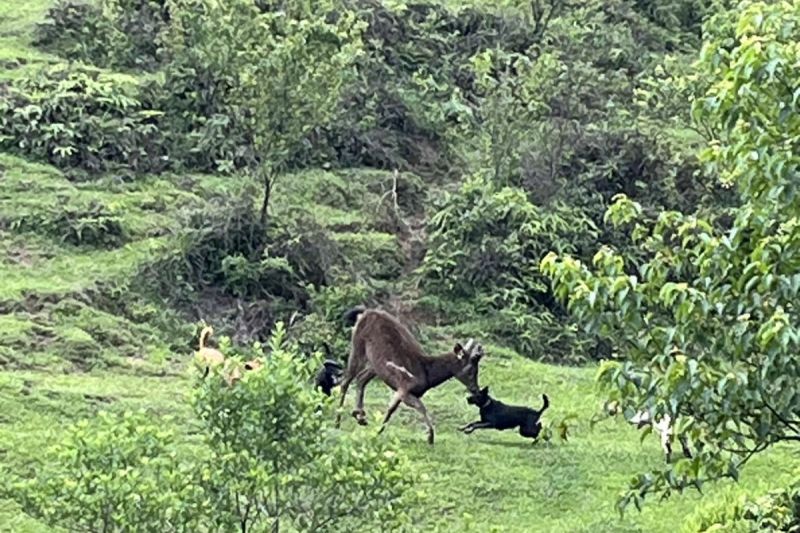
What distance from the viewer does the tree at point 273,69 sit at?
19703 millimetres

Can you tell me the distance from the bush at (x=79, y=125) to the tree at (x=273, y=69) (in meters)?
2.10

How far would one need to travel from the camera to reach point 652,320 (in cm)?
757

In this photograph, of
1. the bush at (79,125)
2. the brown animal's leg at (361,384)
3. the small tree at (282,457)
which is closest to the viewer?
the small tree at (282,457)

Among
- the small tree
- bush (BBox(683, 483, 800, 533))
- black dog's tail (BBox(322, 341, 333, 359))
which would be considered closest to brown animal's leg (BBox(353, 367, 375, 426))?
black dog's tail (BBox(322, 341, 333, 359))

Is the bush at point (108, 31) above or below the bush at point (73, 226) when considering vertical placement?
above

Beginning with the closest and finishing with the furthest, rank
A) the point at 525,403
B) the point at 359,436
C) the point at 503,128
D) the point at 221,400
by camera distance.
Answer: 1. the point at 221,400
2. the point at 359,436
3. the point at 525,403
4. the point at 503,128

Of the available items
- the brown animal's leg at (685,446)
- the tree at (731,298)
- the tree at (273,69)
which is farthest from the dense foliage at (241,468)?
the tree at (273,69)

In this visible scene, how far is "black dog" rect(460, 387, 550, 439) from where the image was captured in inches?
580

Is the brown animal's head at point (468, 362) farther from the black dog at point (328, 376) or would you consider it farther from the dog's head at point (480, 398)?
the black dog at point (328, 376)

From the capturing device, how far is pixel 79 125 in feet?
73.4

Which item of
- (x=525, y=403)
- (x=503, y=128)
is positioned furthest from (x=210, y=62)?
(x=525, y=403)

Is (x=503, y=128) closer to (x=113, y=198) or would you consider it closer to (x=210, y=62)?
(x=210, y=62)

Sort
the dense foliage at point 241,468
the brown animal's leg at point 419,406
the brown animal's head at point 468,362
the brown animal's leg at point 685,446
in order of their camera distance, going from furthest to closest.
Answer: the brown animal's head at point 468,362 < the brown animal's leg at point 419,406 < the dense foliage at point 241,468 < the brown animal's leg at point 685,446

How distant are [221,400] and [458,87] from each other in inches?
759
